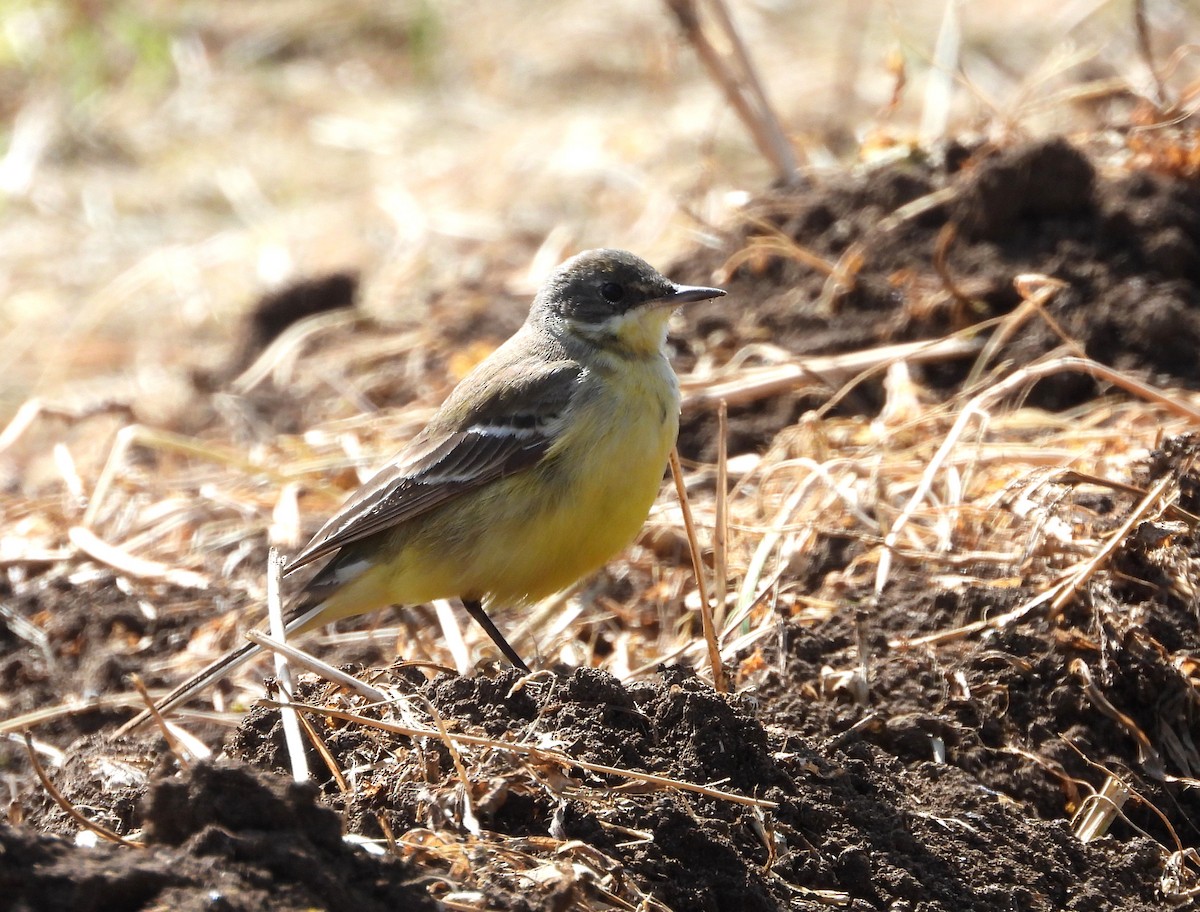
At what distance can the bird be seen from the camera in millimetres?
5254

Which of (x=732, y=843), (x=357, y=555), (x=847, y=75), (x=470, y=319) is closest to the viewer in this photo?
(x=732, y=843)

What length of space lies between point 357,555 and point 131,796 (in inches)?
70.3

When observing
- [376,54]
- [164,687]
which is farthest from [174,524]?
[376,54]

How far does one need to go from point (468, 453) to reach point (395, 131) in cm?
841

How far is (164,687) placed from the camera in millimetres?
5793

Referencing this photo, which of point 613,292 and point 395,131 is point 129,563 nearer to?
point 613,292

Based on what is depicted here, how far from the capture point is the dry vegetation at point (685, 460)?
3758mm

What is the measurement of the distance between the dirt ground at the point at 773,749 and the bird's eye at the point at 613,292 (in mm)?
1217

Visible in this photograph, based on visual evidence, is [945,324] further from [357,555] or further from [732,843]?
[732,843]

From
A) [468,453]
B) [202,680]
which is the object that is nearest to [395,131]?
[468,453]

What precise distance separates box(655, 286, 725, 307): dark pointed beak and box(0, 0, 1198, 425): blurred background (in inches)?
95.5

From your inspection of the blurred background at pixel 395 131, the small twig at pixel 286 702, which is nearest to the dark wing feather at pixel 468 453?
the small twig at pixel 286 702

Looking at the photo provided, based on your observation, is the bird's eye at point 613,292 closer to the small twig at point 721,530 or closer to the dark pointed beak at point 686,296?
the dark pointed beak at point 686,296

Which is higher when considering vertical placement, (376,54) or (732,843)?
(376,54)
